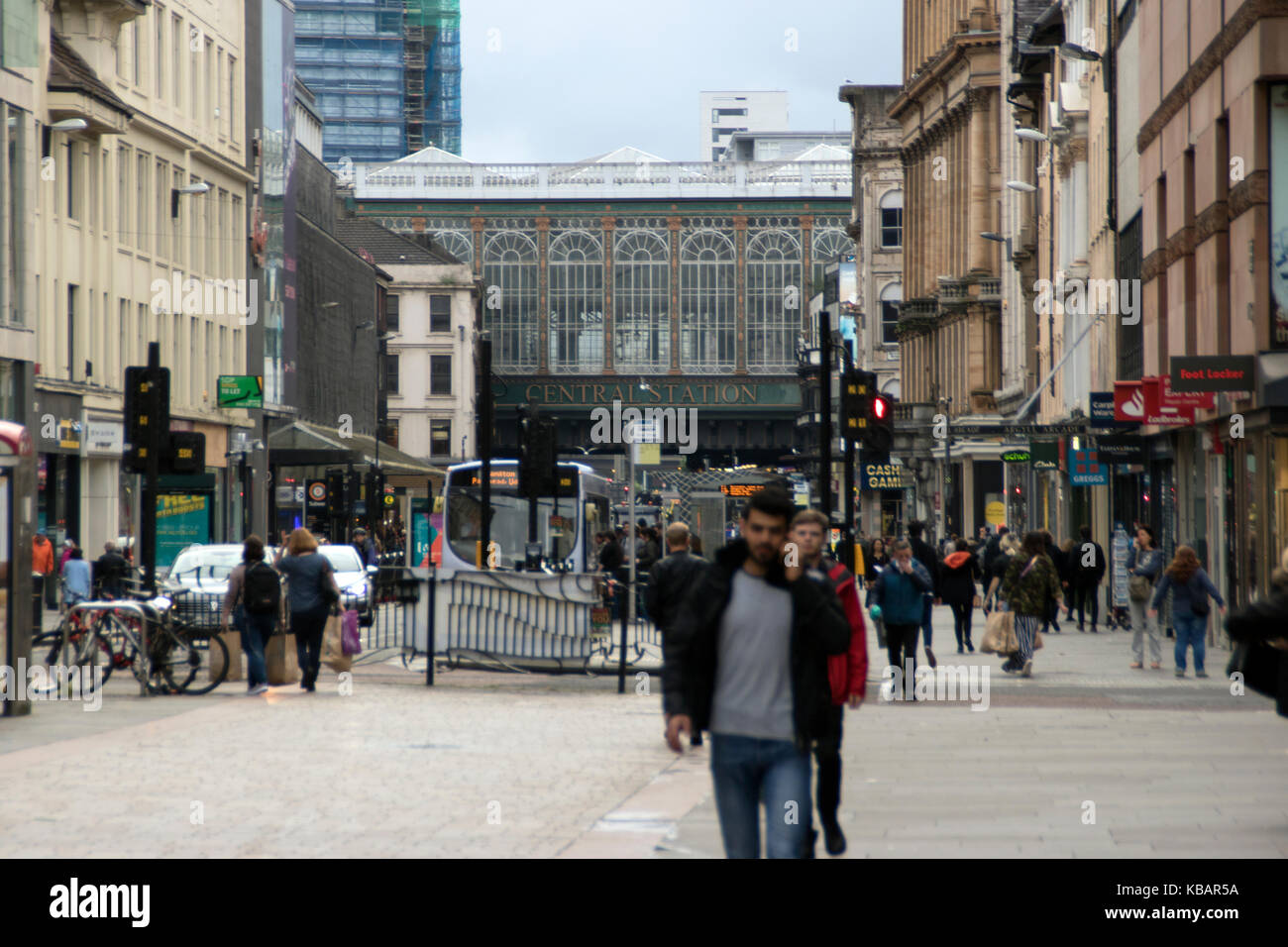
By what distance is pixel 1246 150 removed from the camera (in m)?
25.4

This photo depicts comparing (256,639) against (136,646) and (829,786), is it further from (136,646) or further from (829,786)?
(829,786)

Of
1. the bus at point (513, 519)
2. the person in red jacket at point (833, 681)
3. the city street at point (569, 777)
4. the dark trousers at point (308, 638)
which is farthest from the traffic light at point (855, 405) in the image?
the bus at point (513, 519)

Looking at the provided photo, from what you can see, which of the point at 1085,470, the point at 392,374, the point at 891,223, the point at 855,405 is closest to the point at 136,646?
the point at 855,405

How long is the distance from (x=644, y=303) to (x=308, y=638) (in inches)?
4011

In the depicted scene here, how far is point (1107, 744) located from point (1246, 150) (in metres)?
12.4

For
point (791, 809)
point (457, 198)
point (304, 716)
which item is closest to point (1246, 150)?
point (304, 716)

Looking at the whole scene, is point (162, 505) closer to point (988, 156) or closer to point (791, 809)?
point (988, 156)

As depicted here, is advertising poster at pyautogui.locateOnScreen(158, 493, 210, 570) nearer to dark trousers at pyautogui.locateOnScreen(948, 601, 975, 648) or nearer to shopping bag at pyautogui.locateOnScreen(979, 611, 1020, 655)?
dark trousers at pyautogui.locateOnScreen(948, 601, 975, 648)

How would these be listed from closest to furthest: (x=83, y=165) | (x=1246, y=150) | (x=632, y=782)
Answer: (x=632, y=782) → (x=1246, y=150) → (x=83, y=165)

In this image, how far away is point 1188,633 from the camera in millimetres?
22672

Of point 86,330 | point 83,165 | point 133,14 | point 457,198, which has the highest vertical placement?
point 457,198

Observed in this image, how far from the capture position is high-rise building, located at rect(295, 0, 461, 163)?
146625 millimetres

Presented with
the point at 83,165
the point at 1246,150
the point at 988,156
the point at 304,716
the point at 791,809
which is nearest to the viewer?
the point at 791,809

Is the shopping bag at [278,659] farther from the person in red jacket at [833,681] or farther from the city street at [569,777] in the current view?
the person in red jacket at [833,681]
